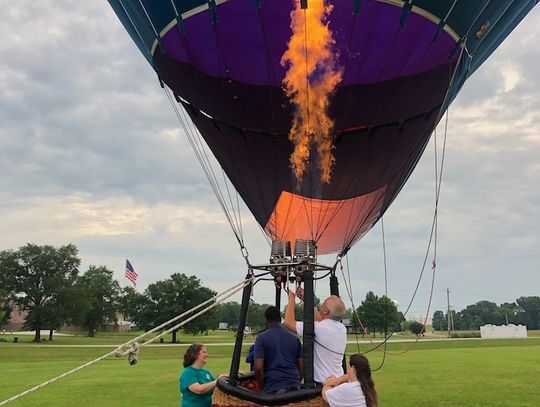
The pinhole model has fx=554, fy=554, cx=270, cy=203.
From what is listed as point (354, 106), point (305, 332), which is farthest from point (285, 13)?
point (305, 332)

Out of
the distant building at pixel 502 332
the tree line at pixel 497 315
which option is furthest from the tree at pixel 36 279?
the tree line at pixel 497 315

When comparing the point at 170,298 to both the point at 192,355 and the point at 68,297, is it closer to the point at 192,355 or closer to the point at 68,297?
the point at 68,297

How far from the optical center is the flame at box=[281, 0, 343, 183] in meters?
6.38

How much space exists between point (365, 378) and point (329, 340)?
111 centimetres

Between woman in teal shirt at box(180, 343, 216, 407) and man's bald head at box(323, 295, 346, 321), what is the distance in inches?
46.5

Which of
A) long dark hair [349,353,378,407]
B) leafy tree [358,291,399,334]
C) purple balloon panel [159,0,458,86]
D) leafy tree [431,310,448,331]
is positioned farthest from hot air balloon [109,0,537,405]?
leafy tree [431,310,448,331]

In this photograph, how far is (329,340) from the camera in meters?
4.94

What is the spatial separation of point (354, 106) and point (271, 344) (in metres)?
3.71

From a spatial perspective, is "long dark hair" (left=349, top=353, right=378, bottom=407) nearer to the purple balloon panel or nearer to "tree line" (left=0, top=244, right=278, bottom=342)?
the purple balloon panel

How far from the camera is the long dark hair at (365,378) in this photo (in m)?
3.79

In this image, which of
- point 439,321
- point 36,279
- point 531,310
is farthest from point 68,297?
point 439,321

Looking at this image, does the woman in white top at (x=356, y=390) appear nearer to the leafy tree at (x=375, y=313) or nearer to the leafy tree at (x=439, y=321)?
the leafy tree at (x=375, y=313)

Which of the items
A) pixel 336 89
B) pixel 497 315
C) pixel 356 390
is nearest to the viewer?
pixel 356 390

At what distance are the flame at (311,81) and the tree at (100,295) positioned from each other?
71.4 meters
